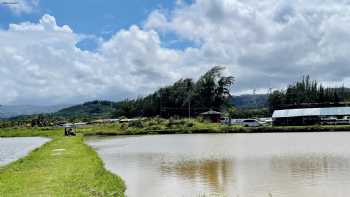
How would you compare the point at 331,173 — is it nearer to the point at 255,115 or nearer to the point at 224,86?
the point at 224,86

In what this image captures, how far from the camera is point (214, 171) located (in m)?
20.9

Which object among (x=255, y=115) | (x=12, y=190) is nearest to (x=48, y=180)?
(x=12, y=190)

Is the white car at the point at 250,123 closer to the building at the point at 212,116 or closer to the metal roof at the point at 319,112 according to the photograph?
the metal roof at the point at 319,112

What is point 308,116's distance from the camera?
71.8 meters

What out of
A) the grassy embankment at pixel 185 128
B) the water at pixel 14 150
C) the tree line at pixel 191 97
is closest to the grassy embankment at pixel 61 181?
the water at pixel 14 150

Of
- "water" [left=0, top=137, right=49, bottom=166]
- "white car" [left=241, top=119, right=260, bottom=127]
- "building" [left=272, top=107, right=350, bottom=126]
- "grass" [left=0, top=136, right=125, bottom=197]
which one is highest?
"building" [left=272, top=107, right=350, bottom=126]

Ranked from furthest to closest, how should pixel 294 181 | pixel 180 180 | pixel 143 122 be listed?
pixel 143 122 < pixel 180 180 < pixel 294 181

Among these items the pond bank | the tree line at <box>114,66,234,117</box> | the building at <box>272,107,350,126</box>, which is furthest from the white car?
the tree line at <box>114,66,234,117</box>

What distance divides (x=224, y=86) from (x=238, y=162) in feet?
300

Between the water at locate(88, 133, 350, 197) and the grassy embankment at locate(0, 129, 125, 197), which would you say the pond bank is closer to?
the water at locate(88, 133, 350, 197)

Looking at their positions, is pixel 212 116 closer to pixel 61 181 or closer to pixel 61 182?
pixel 61 181

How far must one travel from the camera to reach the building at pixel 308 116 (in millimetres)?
71688

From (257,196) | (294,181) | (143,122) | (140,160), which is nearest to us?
(257,196)

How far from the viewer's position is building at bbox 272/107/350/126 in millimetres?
71688
